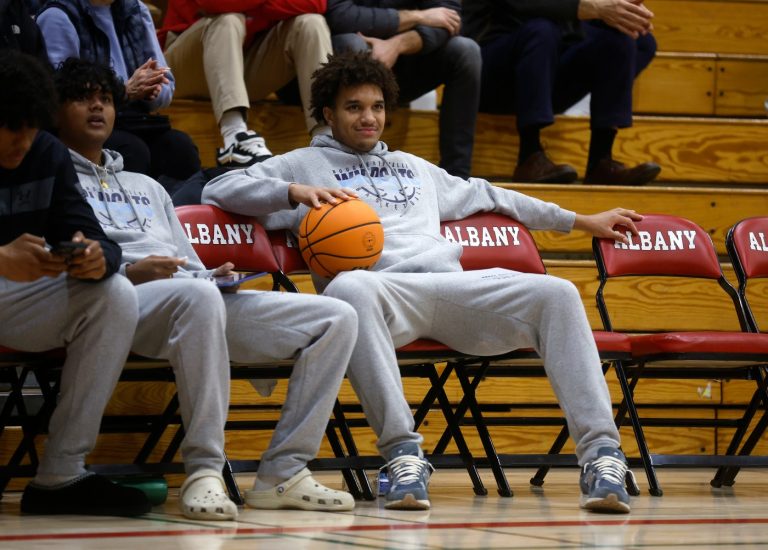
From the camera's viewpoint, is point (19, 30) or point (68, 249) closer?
point (68, 249)

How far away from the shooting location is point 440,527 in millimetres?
2689

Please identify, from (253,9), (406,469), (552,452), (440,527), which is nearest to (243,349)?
(406,469)

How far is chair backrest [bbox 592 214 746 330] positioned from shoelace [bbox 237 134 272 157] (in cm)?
127

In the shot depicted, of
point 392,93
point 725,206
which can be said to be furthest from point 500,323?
point 725,206

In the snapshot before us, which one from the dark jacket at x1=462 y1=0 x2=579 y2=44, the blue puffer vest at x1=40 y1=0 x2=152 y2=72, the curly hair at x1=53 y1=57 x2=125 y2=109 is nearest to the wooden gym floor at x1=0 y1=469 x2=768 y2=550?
the curly hair at x1=53 y1=57 x2=125 y2=109

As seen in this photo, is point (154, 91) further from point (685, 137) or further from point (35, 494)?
point (685, 137)

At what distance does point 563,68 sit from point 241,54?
4.85ft

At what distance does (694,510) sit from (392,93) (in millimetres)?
1587

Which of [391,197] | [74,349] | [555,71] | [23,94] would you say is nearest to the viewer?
[23,94]

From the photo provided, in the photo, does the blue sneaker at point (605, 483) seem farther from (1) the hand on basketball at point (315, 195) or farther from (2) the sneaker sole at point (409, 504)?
(1) the hand on basketball at point (315, 195)

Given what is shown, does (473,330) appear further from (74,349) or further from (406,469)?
(74,349)

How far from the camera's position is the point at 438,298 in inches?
134

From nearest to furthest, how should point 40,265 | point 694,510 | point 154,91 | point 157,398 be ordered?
point 40,265
point 694,510
point 157,398
point 154,91

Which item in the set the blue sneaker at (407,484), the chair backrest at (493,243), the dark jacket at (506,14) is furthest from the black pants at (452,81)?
the blue sneaker at (407,484)
